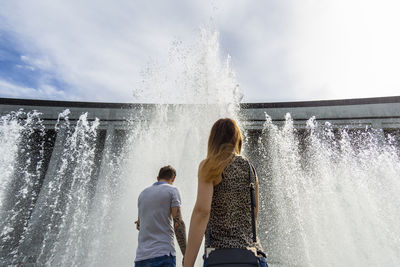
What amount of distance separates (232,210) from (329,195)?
10.3 metres

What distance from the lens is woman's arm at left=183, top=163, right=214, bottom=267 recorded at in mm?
1383

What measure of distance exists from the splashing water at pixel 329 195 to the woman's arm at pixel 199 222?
318 inches

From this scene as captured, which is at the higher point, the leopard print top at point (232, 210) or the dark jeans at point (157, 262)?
the leopard print top at point (232, 210)

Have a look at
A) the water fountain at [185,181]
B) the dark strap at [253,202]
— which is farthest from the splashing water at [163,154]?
the dark strap at [253,202]

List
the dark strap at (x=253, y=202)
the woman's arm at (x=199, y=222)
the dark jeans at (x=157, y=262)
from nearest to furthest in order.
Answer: the woman's arm at (x=199, y=222) → the dark strap at (x=253, y=202) → the dark jeans at (x=157, y=262)

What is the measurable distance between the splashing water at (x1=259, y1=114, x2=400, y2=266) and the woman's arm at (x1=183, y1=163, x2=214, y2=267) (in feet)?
26.5

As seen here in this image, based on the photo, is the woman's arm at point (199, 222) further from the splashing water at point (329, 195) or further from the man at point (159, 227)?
the splashing water at point (329, 195)

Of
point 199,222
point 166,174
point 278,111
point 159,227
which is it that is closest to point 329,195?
point 278,111

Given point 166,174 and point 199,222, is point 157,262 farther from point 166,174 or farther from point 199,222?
point 199,222

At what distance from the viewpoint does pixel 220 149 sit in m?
1.55

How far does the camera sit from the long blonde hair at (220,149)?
1473 millimetres

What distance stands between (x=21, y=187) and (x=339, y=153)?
15.8 meters

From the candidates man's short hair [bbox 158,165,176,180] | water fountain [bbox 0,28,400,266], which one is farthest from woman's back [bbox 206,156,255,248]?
water fountain [bbox 0,28,400,266]

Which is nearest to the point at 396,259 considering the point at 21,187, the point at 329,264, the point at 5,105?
the point at 329,264
